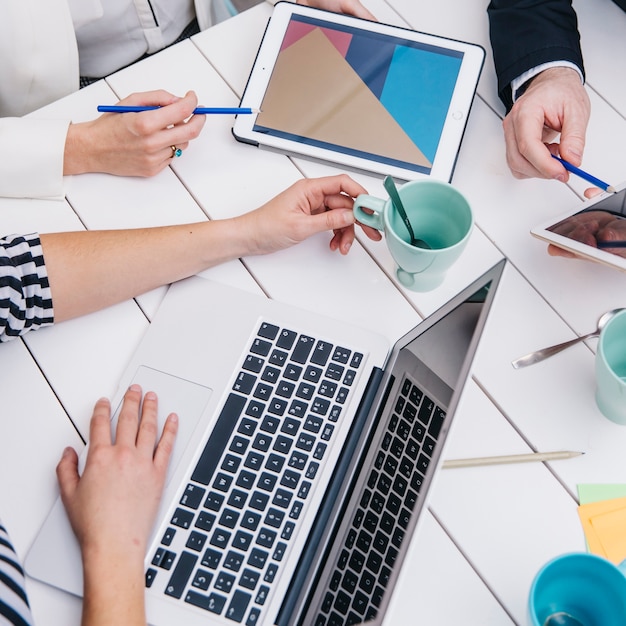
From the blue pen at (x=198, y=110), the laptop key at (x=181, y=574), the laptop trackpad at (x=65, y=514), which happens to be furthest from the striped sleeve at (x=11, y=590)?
the blue pen at (x=198, y=110)

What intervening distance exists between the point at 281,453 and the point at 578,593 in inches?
13.3

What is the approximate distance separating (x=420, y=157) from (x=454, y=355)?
1.18 ft

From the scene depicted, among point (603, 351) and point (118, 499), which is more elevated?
point (603, 351)

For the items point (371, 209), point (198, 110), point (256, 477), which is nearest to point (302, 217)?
point (371, 209)

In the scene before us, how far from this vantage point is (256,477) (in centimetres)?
73

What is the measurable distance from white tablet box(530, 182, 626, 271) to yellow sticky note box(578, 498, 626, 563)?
0.91 feet

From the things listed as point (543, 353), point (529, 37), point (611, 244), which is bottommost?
point (543, 353)

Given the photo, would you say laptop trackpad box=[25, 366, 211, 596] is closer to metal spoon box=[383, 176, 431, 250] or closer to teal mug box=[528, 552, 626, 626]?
metal spoon box=[383, 176, 431, 250]

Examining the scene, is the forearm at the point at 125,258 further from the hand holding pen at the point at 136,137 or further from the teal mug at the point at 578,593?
the teal mug at the point at 578,593

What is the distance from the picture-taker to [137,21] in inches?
47.4

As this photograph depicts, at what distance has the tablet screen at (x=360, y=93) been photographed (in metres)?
0.89

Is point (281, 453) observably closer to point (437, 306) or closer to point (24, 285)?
point (437, 306)

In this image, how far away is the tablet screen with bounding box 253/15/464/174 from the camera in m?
0.89

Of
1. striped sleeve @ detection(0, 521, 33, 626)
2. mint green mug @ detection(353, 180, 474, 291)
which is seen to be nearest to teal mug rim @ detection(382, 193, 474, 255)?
mint green mug @ detection(353, 180, 474, 291)
